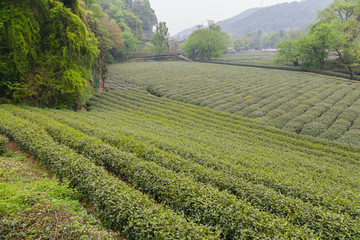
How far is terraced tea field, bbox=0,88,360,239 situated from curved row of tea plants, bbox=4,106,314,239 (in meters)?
0.03

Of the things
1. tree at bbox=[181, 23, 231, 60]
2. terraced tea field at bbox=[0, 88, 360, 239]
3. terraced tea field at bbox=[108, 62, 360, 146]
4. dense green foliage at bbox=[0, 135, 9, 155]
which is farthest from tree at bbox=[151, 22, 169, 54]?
dense green foliage at bbox=[0, 135, 9, 155]

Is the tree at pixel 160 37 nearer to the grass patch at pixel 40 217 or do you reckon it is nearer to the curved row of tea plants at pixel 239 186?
the curved row of tea plants at pixel 239 186

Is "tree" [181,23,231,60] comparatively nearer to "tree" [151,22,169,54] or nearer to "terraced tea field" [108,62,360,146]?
"tree" [151,22,169,54]

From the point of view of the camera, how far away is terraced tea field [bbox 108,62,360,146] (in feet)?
58.1

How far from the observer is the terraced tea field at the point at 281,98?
697 inches

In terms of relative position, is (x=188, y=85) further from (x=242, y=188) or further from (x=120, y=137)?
(x=242, y=188)

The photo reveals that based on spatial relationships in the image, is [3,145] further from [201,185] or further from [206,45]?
[206,45]

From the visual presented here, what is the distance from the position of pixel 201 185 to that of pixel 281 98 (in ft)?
80.4

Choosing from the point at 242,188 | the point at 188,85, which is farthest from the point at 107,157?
the point at 188,85

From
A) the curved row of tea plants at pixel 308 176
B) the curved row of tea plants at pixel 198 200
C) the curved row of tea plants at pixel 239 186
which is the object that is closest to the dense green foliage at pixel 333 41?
the curved row of tea plants at pixel 308 176

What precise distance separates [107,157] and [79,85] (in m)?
13.6

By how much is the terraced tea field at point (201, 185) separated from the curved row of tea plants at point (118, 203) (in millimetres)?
29

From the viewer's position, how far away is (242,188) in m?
6.66

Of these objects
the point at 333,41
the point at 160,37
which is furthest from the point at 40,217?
the point at 160,37
